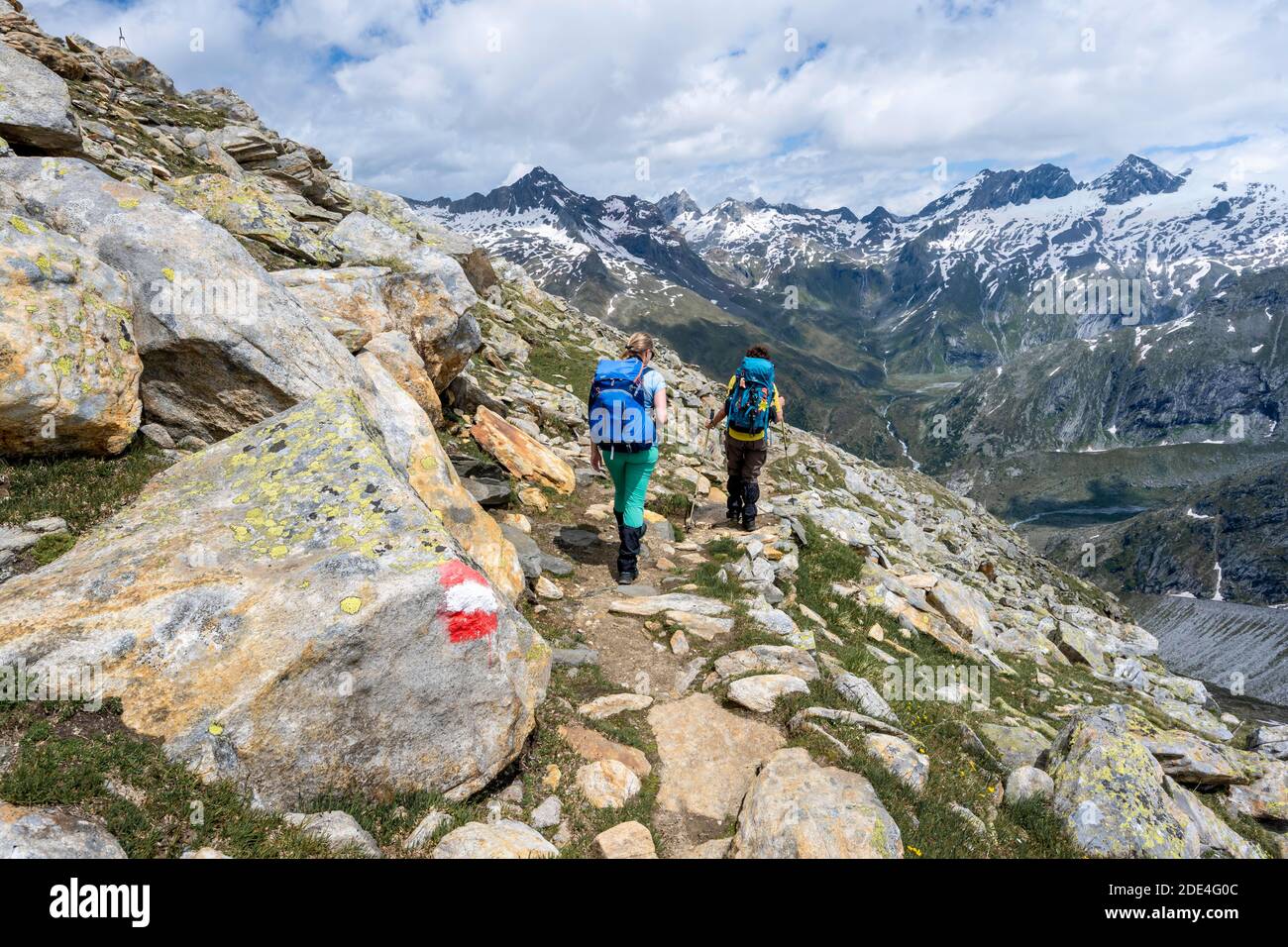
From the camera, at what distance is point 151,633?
5.76 metres

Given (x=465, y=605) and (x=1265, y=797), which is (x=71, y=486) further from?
(x=1265, y=797)

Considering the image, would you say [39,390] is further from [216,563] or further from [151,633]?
[151,633]

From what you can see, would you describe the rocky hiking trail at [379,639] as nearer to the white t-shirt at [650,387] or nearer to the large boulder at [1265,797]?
the large boulder at [1265,797]

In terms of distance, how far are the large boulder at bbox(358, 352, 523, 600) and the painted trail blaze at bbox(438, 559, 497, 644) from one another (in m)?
3.48

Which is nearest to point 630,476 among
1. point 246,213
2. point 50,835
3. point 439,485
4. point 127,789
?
point 439,485

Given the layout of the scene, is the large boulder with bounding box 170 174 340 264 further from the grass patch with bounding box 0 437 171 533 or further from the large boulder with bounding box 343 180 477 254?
the large boulder with bounding box 343 180 477 254

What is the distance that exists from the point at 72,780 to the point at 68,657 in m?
1.24

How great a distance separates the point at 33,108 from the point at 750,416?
1633cm

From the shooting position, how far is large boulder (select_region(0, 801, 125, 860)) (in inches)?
161

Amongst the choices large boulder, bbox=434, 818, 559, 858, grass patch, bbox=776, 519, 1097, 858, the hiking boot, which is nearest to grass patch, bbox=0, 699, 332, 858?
large boulder, bbox=434, 818, 559, 858

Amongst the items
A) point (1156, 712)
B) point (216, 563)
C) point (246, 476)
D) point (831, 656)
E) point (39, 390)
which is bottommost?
point (1156, 712)

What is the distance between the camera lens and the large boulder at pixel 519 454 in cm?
1694

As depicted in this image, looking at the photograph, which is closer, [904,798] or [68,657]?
[68,657]
